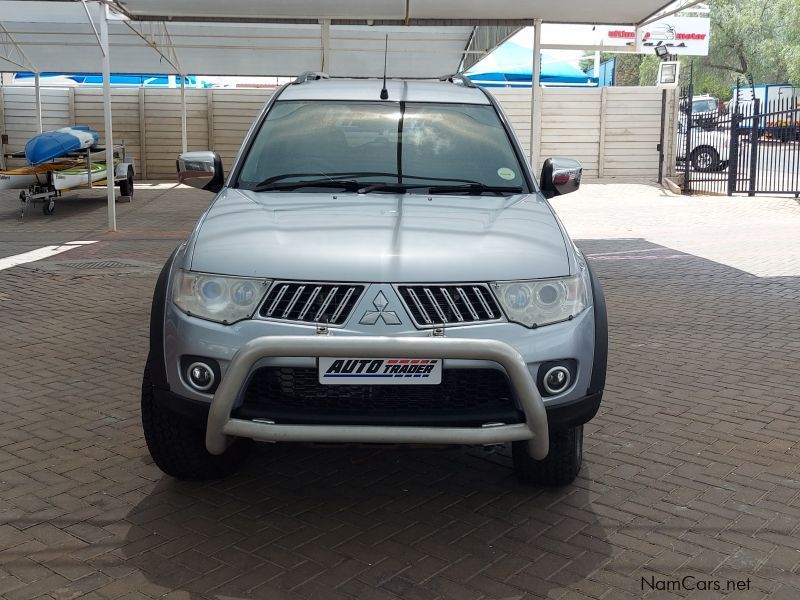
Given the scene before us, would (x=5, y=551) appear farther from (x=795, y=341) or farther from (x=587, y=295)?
(x=795, y=341)

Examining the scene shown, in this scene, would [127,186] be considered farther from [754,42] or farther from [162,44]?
[754,42]

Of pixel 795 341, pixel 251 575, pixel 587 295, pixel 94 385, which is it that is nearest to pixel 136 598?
pixel 251 575

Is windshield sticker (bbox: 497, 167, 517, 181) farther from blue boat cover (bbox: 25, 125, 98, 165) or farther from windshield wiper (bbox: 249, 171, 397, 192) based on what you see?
blue boat cover (bbox: 25, 125, 98, 165)

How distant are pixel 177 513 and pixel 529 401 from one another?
1602 mm

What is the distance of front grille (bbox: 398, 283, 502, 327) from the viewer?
360cm

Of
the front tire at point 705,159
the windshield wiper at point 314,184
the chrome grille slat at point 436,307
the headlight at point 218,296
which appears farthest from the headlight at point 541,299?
the front tire at point 705,159

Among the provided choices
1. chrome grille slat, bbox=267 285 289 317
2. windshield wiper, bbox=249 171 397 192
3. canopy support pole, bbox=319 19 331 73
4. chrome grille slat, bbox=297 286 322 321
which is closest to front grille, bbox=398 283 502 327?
chrome grille slat, bbox=297 286 322 321

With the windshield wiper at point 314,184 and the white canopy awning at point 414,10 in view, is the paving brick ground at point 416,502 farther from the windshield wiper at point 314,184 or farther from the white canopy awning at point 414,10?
the white canopy awning at point 414,10

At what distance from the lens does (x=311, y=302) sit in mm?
3609

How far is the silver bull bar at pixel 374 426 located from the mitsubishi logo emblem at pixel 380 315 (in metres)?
0.16

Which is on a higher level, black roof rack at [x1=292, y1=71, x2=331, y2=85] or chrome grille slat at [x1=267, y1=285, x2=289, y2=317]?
black roof rack at [x1=292, y1=71, x2=331, y2=85]

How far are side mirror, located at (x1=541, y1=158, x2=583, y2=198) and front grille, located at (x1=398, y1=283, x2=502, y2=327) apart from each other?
191 cm

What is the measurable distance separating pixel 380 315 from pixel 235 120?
75.5ft

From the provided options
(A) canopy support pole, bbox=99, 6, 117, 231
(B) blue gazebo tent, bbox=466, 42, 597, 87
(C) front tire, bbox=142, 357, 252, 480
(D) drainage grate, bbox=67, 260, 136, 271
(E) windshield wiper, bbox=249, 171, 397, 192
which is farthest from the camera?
(B) blue gazebo tent, bbox=466, 42, 597, 87
